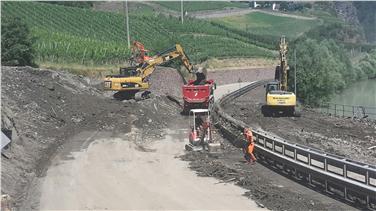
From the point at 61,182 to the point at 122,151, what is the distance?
6475mm

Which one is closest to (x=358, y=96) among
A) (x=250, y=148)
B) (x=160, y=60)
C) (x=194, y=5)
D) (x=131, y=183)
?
(x=160, y=60)

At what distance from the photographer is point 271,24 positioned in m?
187

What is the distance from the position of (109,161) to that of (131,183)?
440 centimetres

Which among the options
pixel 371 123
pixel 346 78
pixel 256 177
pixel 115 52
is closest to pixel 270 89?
pixel 371 123

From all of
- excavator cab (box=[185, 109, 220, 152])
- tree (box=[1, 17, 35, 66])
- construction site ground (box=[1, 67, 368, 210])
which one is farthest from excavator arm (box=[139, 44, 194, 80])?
excavator cab (box=[185, 109, 220, 152])

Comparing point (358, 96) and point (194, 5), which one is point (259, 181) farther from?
point (194, 5)

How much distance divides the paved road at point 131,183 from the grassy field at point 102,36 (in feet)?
99.5

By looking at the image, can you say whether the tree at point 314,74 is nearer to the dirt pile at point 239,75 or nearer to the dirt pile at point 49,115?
the dirt pile at point 239,75

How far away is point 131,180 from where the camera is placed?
816 inches

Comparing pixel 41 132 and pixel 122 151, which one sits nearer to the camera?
pixel 122 151

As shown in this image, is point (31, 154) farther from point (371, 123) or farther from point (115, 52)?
point (115, 52)

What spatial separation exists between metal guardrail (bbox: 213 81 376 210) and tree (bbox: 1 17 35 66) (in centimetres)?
2915

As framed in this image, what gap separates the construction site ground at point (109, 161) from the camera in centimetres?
1778

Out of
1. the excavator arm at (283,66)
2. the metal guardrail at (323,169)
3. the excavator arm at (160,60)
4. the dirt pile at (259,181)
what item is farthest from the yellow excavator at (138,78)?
Answer: the metal guardrail at (323,169)
